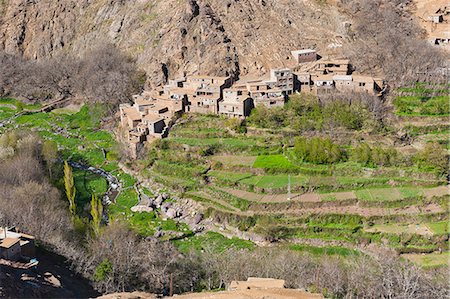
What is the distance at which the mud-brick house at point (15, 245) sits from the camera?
1870 cm


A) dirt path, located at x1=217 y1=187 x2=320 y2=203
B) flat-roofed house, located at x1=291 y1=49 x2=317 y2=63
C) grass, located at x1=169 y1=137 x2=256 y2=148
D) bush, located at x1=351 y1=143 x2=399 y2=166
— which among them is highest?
flat-roofed house, located at x1=291 y1=49 x2=317 y2=63

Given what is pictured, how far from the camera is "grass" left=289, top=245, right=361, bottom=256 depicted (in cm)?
2395

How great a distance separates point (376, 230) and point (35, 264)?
14.5 meters

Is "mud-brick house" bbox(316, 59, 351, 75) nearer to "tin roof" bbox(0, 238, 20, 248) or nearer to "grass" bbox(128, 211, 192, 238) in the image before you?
"grass" bbox(128, 211, 192, 238)

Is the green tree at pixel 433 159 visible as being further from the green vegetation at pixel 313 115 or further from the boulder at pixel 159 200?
the boulder at pixel 159 200

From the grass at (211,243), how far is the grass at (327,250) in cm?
213

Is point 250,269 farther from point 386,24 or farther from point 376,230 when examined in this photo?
point 386,24

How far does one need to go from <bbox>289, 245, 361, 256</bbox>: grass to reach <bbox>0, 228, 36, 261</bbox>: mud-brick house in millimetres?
10992

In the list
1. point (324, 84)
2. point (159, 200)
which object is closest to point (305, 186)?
point (159, 200)

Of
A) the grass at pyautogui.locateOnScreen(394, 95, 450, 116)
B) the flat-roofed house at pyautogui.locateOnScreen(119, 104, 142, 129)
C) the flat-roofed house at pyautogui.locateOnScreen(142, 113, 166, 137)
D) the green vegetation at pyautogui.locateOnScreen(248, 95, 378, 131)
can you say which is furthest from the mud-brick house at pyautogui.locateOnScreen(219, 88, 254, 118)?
the grass at pyautogui.locateOnScreen(394, 95, 450, 116)

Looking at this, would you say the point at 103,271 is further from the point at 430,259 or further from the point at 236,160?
the point at 430,259

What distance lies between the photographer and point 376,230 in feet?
81.4

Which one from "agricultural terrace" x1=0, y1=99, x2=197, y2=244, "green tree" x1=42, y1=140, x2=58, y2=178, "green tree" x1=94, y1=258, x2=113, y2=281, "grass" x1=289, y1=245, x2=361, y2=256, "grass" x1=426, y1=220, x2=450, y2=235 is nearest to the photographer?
"green tree" x1=94, y1=258, x2=113, y2=281

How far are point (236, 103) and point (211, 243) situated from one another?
35.5ft
